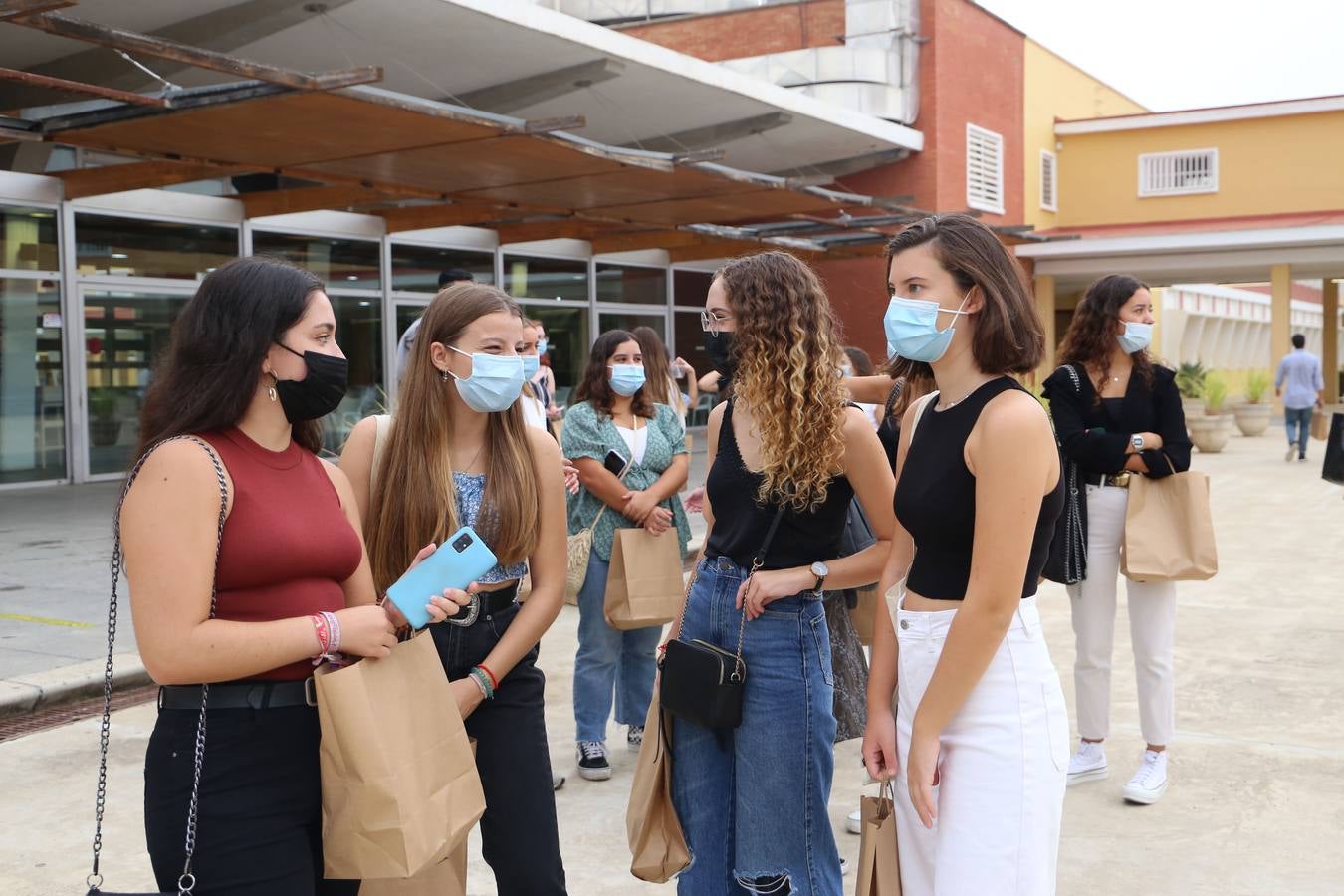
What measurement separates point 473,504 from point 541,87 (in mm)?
14272

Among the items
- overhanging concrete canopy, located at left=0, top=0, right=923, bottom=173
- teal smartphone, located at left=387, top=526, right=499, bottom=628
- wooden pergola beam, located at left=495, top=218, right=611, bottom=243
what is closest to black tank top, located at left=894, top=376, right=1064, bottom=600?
teal smartphone, located at left=387, top=526, right=499, bottom=628

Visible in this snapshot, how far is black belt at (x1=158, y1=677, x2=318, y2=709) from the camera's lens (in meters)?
2.17

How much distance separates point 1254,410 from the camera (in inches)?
993

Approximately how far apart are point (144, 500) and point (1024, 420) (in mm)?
1586

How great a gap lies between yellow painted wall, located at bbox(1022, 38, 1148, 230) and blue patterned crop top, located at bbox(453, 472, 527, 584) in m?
27.2

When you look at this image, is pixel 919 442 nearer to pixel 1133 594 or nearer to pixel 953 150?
pixel 1133 594

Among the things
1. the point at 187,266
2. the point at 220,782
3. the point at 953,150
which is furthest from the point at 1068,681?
the point at 953,150

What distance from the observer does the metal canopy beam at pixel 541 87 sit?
51.9ft

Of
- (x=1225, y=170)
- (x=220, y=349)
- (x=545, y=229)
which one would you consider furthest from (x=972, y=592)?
(x=1225, y=170)

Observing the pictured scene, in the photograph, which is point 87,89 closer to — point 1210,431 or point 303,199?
point 303,199

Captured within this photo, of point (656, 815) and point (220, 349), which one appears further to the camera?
point (656, 815)

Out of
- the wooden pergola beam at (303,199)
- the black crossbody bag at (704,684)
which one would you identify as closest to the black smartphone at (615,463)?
the black crossbody bag at (704,684)

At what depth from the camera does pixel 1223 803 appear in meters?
4.59

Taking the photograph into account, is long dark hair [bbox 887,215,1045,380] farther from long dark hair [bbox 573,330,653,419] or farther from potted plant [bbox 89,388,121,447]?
potted plant [bbox 89,388,121,447]
